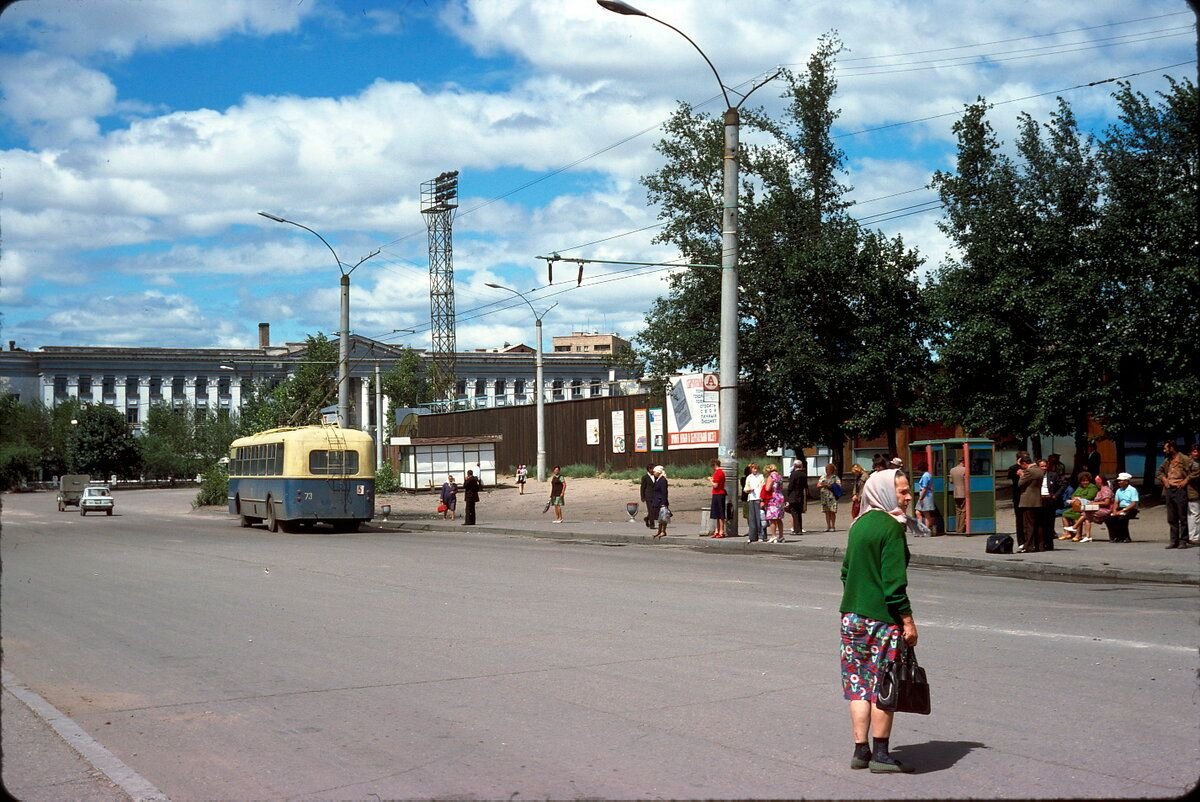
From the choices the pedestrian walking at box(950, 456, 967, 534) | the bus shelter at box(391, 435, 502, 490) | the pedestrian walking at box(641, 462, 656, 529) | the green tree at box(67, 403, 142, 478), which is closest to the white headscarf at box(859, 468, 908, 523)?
the green tree at box(67, 403, 142, 478)

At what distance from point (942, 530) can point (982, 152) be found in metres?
13.6

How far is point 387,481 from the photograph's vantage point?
60.7 metres

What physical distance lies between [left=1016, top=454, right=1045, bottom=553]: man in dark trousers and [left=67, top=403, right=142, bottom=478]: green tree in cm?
1740

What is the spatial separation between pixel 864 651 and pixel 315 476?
1170 inches

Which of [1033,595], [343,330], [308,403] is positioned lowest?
[1033,595]

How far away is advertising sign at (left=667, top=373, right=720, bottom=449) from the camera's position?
53844mm

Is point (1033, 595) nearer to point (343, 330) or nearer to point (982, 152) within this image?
point (982, 152)

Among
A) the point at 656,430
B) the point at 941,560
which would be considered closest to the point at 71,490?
the point at 656,430

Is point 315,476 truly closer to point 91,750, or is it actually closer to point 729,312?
point 729,312

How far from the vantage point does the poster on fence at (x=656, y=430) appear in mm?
57062

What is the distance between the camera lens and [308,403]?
41844mm

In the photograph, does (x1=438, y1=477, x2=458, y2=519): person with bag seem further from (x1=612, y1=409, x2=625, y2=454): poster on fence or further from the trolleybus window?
(x1=612, y1=409, x2=625, y2=454): poster on fence

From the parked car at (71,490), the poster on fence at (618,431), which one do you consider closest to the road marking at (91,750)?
the parked car at (71,490)

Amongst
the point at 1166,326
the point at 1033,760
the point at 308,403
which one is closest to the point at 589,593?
the point at 1033,760
